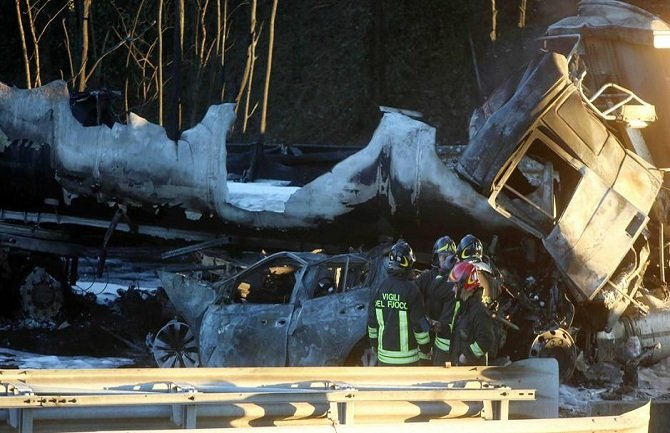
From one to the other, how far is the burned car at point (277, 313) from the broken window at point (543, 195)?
150 centimetres

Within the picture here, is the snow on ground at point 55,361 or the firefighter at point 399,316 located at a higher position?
the firefighter at point 399,316

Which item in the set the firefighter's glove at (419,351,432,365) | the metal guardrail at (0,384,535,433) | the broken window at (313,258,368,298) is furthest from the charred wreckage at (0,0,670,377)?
the metal guardrail at (0,384,535,433)

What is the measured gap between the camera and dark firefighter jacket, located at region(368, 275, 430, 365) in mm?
9234

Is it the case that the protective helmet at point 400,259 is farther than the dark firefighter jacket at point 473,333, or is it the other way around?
the protective helmet at point 400,259

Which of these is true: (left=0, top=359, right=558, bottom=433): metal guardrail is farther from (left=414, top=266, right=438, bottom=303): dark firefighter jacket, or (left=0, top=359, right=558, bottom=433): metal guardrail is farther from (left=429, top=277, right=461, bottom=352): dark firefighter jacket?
(left=414, top=266, right=438, bottom=303): dark firefighter jacket

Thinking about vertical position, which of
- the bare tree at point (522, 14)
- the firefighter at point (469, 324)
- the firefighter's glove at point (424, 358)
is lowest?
the firefighter's glove at point (424, 358)

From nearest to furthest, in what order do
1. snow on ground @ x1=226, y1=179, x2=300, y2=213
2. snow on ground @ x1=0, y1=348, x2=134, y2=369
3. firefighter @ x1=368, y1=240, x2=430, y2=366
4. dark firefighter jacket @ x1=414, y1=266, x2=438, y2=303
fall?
firefighter @ x1=368, y1=240, x2=430, y2=366
dark firefighter jacket @ x1=414, y1=266, x2=438, y2=303
snow on ground @ x1=0, y1=348, x2=134, y2=369
snow on ground @ x1=226, y1=179, x2=300, y2=213

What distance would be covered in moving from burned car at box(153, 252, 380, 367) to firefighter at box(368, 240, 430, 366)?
1.13m

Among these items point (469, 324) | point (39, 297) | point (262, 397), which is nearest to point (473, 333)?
point (469, 324)

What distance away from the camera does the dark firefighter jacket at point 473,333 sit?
9.14m

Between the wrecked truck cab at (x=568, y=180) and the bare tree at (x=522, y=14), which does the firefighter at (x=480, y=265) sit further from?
the bare tree at (x=522, y=14)

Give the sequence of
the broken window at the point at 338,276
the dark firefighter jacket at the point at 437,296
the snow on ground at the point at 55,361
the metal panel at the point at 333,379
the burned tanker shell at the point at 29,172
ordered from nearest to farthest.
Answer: the metal panel at the point at 333,379 → the dark firefighter jacket at the point at 437,296 → the broken window at the point at 338,276 → the snow on ground at the point at 55,361 → the burned tanker shell at the point at 29,172

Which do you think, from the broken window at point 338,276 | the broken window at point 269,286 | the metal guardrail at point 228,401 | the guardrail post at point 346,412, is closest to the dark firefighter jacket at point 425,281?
the broken window at point 338,276

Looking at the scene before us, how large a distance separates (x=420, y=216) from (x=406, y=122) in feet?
3.55
